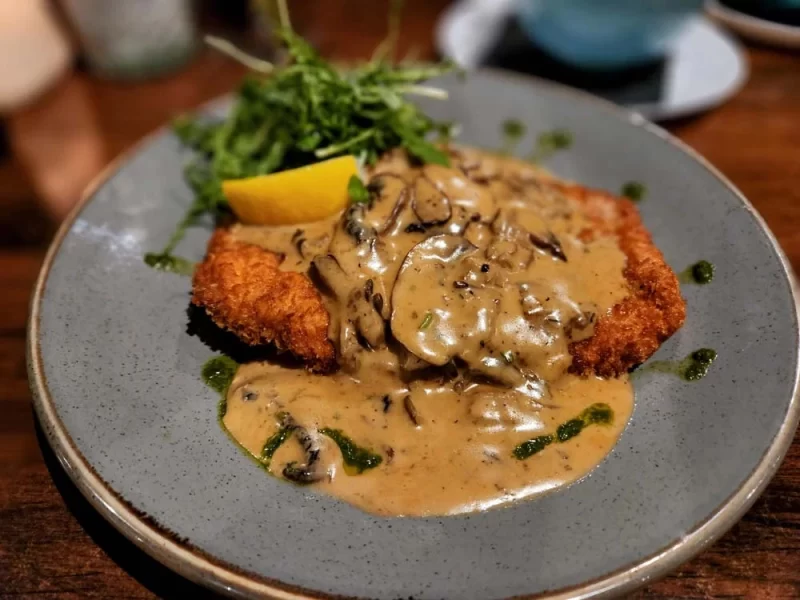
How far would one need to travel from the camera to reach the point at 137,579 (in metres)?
1.91

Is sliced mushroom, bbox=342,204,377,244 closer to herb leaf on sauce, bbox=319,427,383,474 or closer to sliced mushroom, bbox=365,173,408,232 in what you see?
sliced mushroom, bbox=365,173,408,232

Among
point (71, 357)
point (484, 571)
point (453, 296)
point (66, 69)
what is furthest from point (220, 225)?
point (66, 69)

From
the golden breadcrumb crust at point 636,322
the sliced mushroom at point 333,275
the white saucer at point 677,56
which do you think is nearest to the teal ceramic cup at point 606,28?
the white saucer at point 677,56

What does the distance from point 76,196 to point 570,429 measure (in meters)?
2.77

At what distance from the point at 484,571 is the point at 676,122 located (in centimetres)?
283

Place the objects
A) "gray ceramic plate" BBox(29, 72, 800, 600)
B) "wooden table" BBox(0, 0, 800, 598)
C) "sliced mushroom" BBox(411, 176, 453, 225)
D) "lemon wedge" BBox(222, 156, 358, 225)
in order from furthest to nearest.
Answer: "lemon wedge" BBox(222, 156, 358, 225)
"sliced mushroom" BBox(411, 176, 453, 225)
"wooden table" BBox(0, 0, 800, 598)
"gray ceramic plate" BBox(29, 72, 800, 600)

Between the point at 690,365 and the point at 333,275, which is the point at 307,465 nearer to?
the point at 333,275

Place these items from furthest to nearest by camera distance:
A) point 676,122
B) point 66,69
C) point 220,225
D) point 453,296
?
point 66,69, point 676,122, point 220,225, point 453,296

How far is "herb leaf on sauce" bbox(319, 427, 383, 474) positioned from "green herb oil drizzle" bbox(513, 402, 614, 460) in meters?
0.44

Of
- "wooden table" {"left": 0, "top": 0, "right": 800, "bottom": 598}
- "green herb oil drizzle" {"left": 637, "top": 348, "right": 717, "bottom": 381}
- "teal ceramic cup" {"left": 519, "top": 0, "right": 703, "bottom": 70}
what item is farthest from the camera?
"teal ceramic cup" {"left": 519, "top": 0, "right": 703, "bottom": 70}

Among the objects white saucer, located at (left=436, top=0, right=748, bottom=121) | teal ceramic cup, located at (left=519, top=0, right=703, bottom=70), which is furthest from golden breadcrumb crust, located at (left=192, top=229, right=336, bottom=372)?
teal ceramic cup, located at (left=519, top=0, right=703, bottom=70)

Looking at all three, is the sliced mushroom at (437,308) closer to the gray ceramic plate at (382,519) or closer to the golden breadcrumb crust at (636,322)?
the golden breadcrumb crust at (636,322)

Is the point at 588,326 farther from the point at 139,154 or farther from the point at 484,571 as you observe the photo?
the point at 139,154

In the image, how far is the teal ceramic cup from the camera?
11.4 ft
